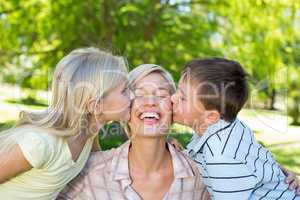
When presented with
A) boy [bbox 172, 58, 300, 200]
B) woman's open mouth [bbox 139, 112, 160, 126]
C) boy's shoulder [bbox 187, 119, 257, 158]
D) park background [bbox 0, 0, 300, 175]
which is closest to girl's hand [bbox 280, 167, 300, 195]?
boy [bbox 172, 58, 300, 200]

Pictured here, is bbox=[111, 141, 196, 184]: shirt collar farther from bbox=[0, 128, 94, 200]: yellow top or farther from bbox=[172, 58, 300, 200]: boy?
bbox=[0, 128, 94, 200]: yellow top

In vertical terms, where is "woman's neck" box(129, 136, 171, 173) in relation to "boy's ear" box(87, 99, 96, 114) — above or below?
below

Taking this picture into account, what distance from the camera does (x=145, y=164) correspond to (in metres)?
3.19

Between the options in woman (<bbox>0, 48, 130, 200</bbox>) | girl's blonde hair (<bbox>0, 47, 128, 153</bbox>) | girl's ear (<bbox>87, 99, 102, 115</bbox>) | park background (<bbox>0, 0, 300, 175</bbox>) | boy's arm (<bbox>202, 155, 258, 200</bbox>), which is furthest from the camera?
park background (<bbox>0, 0, 300, 175</bbox>)

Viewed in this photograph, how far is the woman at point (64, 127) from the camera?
9.13 ft

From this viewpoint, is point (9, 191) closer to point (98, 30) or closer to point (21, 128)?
point (21, 128)

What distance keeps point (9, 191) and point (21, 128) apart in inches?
14.0

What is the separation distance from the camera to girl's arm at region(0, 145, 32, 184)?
275 cm

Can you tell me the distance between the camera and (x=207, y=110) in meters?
3.00

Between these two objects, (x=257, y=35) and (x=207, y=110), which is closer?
(x=207, y=110)

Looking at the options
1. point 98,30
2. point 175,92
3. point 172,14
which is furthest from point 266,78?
point 175,92

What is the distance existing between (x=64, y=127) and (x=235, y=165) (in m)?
0.96

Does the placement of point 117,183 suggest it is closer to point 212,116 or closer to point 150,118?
point 150,118

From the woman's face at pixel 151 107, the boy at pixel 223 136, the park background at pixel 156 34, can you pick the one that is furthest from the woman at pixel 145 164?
the park background at pixel 156 34
